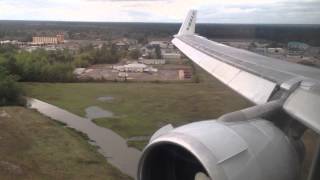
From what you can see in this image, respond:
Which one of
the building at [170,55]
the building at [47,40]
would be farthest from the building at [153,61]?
the building at [47,40]

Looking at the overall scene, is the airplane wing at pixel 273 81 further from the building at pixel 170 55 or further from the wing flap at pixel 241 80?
the building at pixel 170 55

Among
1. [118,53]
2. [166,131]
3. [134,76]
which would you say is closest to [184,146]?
[166,131]

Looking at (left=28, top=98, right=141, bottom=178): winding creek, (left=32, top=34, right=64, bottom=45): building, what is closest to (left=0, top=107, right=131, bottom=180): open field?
(left=28, top=98, right=141, bottom=178): winding creek

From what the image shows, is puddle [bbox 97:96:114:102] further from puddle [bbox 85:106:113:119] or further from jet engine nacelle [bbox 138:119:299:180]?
jet engine nacelle [bbox 138:119:299:180]

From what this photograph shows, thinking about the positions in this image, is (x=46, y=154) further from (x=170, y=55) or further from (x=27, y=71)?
(x=170, y=55)

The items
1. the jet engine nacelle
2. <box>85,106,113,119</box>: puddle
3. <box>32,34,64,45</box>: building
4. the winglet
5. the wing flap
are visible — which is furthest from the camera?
<box>32,34,64,45</box>: building

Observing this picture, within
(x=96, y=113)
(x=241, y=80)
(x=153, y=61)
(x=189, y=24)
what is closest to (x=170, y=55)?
(x=153, y=61)

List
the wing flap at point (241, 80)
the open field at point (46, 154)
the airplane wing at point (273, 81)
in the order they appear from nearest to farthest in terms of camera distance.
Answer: the airplane wing at point (273, 81) < the wing flap at point (241, 80) < the open field at point (46, 154)
